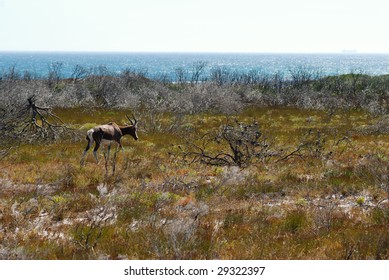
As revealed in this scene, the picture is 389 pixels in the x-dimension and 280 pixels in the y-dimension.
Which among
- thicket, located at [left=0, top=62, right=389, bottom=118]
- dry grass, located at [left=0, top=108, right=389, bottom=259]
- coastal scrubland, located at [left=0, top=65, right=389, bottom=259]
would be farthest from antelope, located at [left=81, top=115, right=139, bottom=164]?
thicket, located at [left=0, top=62, right=389, bottom=118]

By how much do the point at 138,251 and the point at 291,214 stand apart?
3358 millimetres

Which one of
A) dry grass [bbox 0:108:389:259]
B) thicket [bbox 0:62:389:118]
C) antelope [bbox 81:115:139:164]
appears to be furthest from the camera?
thicket [bbox 0:62:389:118]

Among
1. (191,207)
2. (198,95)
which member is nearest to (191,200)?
(191,207)

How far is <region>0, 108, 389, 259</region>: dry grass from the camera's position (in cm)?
577

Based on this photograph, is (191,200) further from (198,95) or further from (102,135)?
(198,95)

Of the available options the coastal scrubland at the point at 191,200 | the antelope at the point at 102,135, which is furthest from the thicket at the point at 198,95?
the antelope at the point at 102,135

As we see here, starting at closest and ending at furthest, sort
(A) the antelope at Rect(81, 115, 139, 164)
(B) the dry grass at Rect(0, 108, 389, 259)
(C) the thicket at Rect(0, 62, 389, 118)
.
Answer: (B) the dry grass at Rect(0, 108, 389, 259) → (A) the antelope at Rect(81, 115, 139, 164) → (C) the thicket at Rect(0, 62, 389, 118)

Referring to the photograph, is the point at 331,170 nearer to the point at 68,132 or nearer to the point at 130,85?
the point at 68,132

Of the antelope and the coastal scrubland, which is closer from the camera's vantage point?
the coastal scrubland

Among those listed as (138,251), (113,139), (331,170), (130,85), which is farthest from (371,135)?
(130,85)

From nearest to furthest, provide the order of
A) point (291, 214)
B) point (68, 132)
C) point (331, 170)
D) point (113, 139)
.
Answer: point (291, 214), point (331, 170), point (113, 139), point (68, 132)

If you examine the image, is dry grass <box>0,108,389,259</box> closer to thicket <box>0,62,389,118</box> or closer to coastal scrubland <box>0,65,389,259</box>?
coastal scrubland <box>0,65,389,259</box>

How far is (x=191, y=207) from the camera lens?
342 inches

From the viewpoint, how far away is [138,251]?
225 inches
